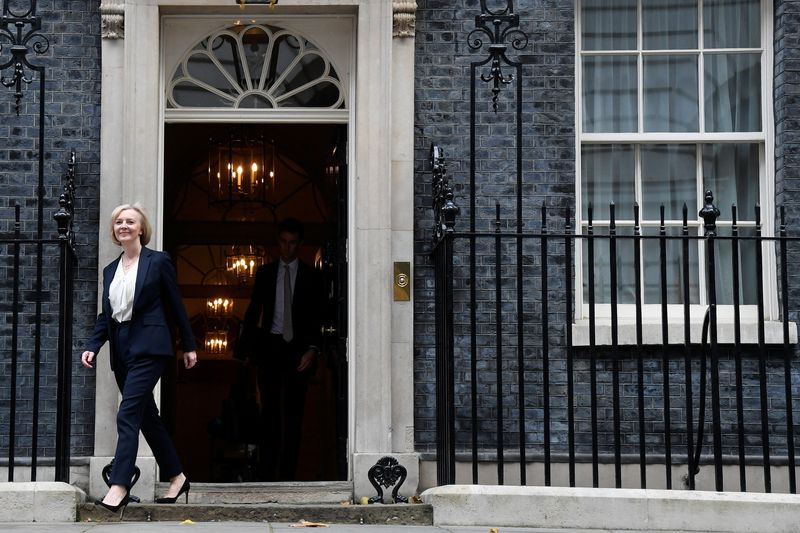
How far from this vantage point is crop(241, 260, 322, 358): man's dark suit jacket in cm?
988

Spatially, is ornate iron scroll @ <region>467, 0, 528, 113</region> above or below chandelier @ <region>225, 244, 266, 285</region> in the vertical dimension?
above

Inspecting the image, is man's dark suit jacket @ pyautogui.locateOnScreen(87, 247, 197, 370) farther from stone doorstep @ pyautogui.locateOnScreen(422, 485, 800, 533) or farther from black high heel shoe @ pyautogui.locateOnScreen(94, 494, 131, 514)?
stone doorstep @ pyautogui.locateOnScreen(422, 485, 800, 533)

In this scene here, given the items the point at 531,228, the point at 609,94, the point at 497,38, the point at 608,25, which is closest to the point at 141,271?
the point at 531,228

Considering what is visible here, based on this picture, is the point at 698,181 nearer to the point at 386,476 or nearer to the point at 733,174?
the point at 733,174

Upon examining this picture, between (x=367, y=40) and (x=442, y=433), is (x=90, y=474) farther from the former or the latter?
(x=367, y=40)

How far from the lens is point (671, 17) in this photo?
9.17 metres

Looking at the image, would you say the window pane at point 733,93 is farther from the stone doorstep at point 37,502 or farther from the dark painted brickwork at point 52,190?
the stone doorstep at point 37,502

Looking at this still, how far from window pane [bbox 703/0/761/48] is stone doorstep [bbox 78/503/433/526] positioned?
3.94 m

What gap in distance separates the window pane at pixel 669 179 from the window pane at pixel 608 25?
0.76 metres

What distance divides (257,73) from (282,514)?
3.18 m

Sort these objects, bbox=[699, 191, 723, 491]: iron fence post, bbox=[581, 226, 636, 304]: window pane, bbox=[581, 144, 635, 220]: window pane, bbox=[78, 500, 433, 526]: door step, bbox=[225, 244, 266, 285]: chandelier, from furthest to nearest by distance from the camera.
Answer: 1. bbox=[225, 244, 266, 285]: chandelier
2. bbox=[581, 144, 635, 220]: window pane
3. bbox=[581, 226, 636, 304]: window pane
4. bbox=[78, 500, 433, 526]: door step
5. bbox=[699, 191, 723, 491]: iron fence post

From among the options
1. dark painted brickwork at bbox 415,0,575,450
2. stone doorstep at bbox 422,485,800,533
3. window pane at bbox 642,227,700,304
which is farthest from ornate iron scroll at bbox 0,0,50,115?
window pane at bbox 642,227,700,304

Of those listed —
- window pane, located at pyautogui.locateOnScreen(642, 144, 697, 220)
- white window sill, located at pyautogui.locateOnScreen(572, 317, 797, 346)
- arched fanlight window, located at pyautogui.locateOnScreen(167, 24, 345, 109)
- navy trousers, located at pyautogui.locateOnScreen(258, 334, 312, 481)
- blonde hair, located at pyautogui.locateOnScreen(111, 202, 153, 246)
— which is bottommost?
navy trousers, located at pyautogui.locateOnScreen(258, 334, 312, 481)

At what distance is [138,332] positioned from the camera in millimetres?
7273
